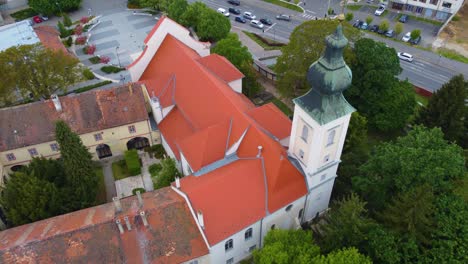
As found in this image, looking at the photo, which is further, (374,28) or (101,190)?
(374,28)

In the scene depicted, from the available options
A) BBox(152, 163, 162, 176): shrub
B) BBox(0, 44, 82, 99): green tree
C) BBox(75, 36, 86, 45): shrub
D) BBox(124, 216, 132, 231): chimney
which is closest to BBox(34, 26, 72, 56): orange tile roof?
BBox(75, 36, 86, 45): shrub

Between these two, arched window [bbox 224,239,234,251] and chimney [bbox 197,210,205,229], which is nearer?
chimney [bbox 197,210,205,229]

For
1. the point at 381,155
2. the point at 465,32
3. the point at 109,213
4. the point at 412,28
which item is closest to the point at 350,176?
the point at 381,155

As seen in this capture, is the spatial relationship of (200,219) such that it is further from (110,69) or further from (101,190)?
(110,69)

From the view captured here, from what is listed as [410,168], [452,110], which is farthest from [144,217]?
[452,110]

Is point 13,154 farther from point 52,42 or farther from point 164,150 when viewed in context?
point 52,42

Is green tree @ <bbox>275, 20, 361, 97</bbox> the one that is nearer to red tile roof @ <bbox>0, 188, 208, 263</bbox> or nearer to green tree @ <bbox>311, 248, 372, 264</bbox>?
red tile roof @ <bbox>0, 188, 208, 263</bbox>
